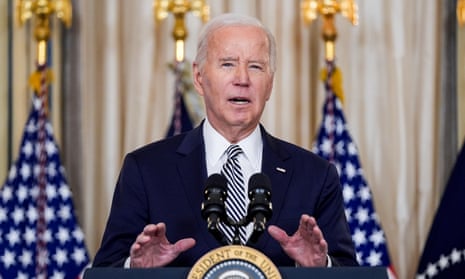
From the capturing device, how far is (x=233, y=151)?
382 centimetres

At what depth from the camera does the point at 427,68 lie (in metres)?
7.58

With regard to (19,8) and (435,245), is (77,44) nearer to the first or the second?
(19,8)

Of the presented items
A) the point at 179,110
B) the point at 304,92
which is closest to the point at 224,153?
the point at 179,110

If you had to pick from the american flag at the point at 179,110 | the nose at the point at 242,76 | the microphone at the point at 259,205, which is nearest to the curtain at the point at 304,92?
the american flag at the point at 179,110

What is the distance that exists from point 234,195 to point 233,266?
2.43ft

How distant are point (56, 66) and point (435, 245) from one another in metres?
2.72

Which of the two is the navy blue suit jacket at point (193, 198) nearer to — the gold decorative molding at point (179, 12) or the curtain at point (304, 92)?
the gold decorative molding at point (179, 12)

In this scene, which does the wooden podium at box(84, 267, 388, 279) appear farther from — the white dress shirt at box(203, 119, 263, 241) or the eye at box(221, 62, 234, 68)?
the eye at box(221, 62, 234, 68)

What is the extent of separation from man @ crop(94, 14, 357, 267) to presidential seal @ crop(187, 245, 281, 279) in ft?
1.99

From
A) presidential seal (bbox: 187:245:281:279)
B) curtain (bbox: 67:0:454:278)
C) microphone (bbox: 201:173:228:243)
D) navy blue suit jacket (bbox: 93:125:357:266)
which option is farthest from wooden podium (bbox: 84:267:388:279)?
curtain (bbox: 67:0:454:278)

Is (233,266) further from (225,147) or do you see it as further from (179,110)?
(179,110)

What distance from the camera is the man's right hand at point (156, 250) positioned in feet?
10.4

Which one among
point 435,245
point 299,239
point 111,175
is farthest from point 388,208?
point 299,239

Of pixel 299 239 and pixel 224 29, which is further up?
pixel 224 29
